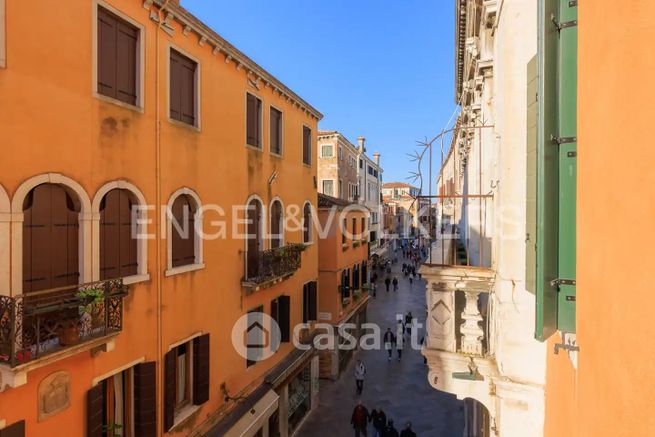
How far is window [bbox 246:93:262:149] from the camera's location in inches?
461

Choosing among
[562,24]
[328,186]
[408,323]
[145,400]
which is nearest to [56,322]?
[145,400]

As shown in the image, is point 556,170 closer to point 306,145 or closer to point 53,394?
point 53,394

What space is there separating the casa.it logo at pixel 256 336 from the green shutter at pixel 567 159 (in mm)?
9370

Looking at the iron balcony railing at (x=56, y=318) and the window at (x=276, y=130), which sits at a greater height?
the window at (x=276, y=130)

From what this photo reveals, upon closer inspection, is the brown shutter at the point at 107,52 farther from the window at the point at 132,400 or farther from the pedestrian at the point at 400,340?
the pedestrian at the point at 400,340

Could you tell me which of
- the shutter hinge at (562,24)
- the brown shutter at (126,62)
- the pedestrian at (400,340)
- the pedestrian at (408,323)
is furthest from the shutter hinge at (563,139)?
the pedestrian at (408,323)

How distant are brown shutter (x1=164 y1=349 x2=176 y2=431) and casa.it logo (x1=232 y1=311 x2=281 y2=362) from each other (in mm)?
2536

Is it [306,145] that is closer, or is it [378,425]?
[378,425]

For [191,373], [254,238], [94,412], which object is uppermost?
[254,238]

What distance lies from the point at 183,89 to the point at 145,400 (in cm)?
661

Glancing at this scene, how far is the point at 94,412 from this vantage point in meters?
6.50

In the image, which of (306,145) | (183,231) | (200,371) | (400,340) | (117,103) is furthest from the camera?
(400,340)

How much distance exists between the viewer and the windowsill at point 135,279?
718cm

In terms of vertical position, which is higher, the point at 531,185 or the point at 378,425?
the point at 531,185
